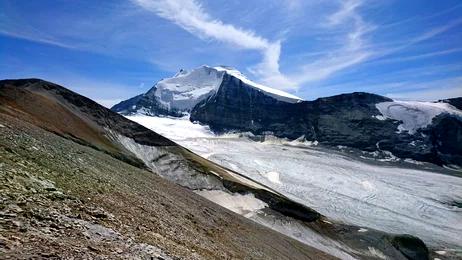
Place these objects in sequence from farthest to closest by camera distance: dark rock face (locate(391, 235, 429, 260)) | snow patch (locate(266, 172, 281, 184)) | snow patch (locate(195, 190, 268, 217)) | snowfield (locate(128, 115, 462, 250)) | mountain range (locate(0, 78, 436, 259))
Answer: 1. snow patch (locate(266, 172, 281, 184))
2. snowfield (locate(128, 115, 462, 250))
3. dark rock face (locate(391, 235, 429, 260))
4. snow patch (locate(195, 190, 268, 217))
5. mountain range (locate(0, 78, 436, 259))

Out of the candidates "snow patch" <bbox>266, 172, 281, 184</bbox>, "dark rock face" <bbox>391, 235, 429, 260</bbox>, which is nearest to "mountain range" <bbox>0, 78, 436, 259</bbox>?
"dark rock face" <bbox>391, 235, 429, 260</bbox>

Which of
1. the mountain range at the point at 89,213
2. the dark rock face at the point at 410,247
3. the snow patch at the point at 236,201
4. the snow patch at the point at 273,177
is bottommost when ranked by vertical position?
the dark rock face at the point at 410,247

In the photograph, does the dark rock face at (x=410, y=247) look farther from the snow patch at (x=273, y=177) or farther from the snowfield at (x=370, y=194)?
the snow patch at (x=273, y=177)

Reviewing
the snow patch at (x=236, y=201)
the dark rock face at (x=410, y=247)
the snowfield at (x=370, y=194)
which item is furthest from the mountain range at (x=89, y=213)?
the snowfield at (x=370, y=194)

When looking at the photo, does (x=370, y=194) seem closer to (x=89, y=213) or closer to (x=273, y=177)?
(x=273, y=177)

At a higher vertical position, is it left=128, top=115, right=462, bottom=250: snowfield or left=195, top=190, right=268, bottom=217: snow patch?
left=195, top=190, right=268, bottom=217: snow patch

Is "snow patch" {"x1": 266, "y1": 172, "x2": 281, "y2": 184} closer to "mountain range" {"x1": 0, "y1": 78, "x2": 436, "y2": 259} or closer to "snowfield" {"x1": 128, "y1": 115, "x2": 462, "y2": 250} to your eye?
"snowfield" {"x1": 128, "y1": 115, "x2": 462, "y2": 250}

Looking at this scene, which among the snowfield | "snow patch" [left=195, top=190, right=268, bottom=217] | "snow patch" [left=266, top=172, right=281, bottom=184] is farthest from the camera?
"snow patch" [left=266, top=172, right=281, bottom=184]

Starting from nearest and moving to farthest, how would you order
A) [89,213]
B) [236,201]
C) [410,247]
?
[89,213], [236,201], [410,247]

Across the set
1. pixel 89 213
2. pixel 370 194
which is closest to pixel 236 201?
pixel 89 213

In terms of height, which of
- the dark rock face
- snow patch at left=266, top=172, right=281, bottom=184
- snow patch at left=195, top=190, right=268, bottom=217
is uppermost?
snow patch at left=195, top=190, right=268, bottom=217

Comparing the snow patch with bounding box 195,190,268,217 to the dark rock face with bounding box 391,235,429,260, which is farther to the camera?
the dark rock face with bounding box 391,235,429,260

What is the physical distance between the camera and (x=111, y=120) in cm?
9119

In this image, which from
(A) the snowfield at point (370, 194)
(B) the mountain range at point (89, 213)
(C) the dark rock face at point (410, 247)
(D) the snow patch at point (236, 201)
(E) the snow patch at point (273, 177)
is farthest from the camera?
(E) the snow patch at point (273, 177)
